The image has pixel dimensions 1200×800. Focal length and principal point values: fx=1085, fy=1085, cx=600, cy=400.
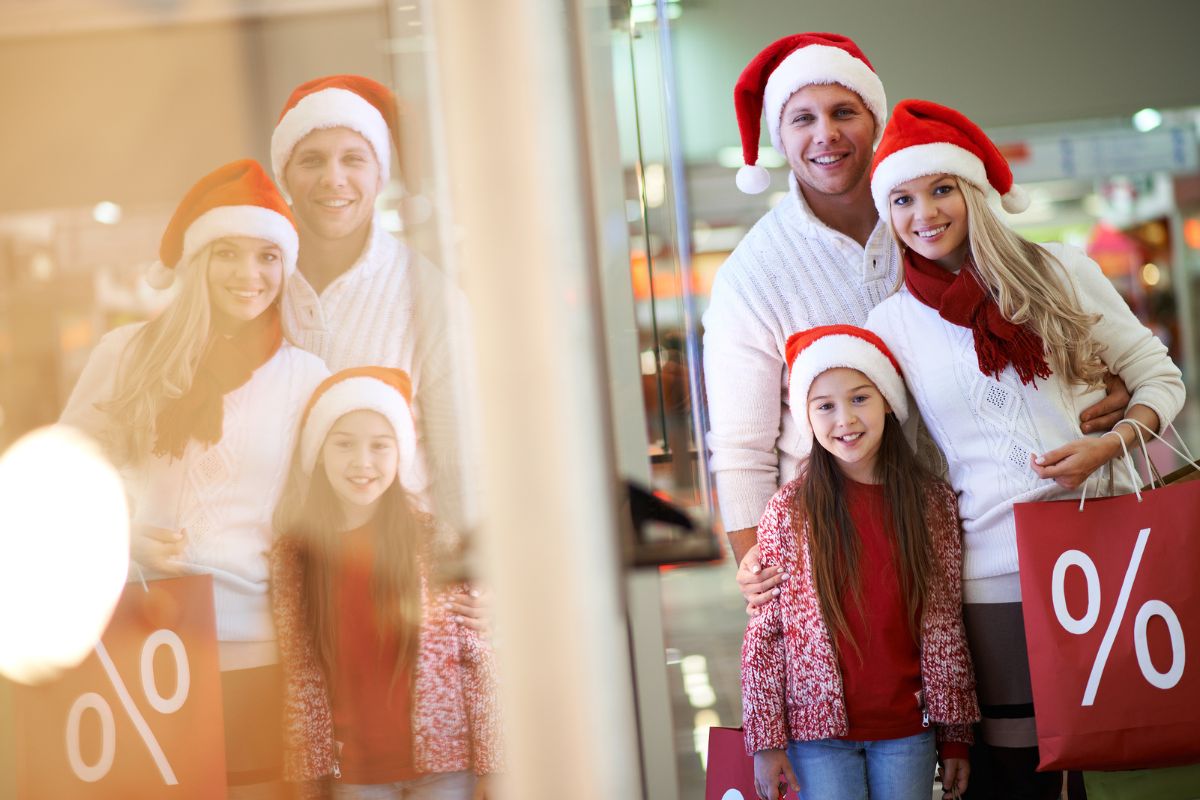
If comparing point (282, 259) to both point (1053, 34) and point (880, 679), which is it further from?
point (1053, 34)

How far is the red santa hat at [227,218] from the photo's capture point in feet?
6.62

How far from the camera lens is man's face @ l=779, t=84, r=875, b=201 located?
6.67 ft

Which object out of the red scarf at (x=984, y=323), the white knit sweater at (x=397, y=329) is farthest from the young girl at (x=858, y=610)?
the white knit sweater at (x=397, y=329)

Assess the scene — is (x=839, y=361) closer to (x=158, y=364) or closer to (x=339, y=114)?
(x=339, y=114)

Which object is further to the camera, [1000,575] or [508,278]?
[1000,575]

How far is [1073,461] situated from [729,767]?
87 centimetres

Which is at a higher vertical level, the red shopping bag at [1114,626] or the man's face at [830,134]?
the man's face at [830,134]

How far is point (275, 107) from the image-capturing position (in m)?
2.04

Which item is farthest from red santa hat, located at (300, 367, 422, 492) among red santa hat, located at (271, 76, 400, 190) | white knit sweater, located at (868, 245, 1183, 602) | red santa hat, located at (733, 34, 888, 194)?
white knit sweater, located at (868, 245, 1183, 602)

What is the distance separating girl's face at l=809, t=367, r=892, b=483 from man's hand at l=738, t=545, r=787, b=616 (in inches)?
9.8

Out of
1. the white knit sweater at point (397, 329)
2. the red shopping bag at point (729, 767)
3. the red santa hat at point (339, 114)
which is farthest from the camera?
the red shopping bag at point (729, 767)

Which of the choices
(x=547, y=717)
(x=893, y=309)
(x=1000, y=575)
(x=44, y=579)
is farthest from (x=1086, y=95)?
(x=44, y=579)

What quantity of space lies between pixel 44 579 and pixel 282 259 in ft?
2.48

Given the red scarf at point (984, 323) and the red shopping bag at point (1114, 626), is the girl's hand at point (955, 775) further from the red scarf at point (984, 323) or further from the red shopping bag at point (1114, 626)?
the red scarf at point (984, 323)
